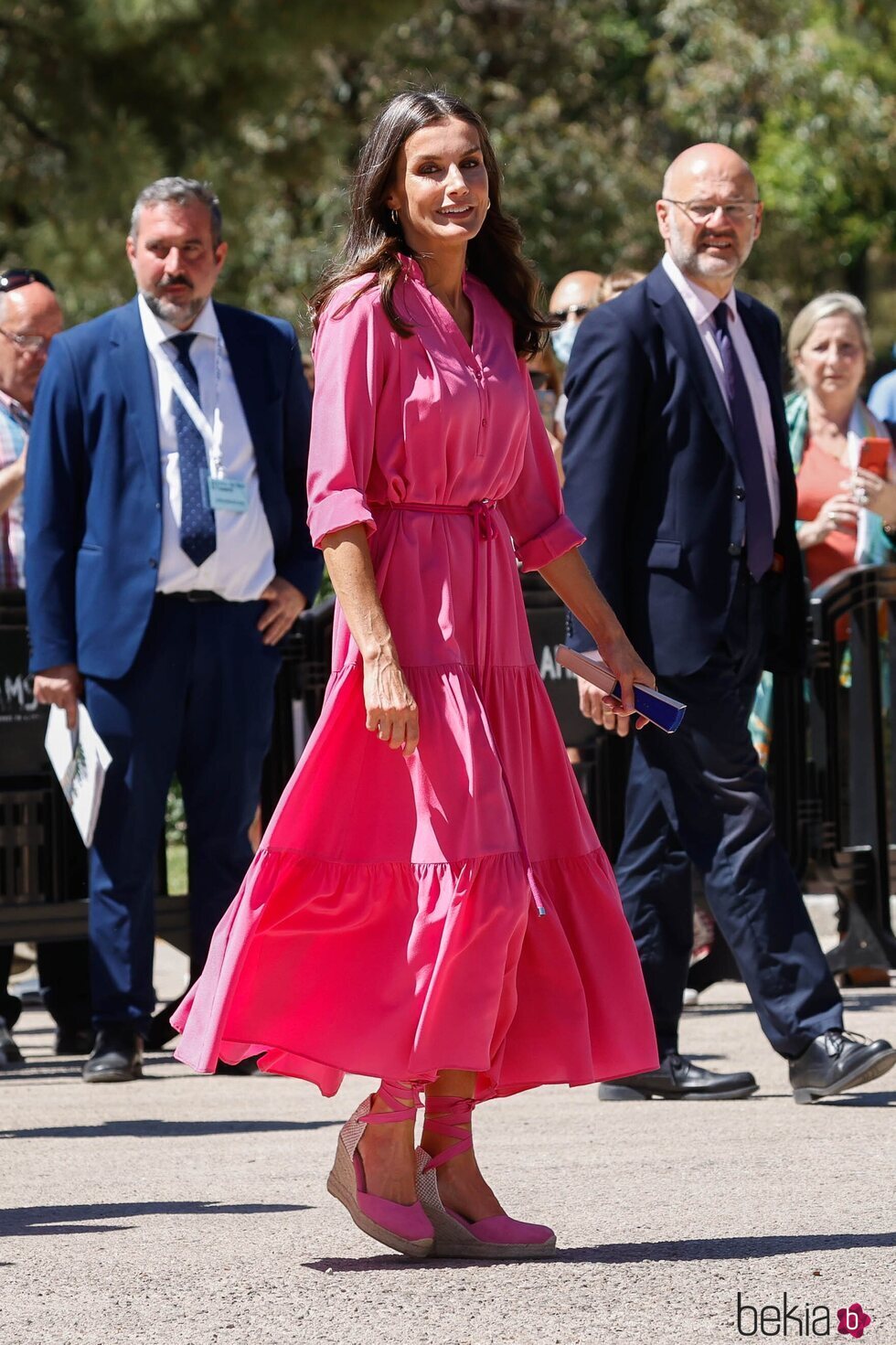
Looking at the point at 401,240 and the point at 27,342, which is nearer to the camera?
the point at 401,240

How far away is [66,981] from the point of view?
795 cm

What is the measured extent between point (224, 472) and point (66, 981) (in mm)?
1802

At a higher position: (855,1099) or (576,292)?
(576,292)

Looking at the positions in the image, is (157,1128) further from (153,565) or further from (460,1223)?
(460,1223)

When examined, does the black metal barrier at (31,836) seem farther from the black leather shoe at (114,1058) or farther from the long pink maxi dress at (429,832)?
the long pink maxi dress at (429,832)

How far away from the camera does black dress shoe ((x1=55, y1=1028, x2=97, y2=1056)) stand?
785 cm

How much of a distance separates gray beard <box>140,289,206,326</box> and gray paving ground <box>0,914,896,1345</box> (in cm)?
223

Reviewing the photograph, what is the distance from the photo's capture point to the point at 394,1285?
4.26m

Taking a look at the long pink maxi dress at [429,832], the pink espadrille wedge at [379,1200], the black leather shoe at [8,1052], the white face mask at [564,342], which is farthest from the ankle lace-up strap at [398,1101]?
the white face mask at [564,342]

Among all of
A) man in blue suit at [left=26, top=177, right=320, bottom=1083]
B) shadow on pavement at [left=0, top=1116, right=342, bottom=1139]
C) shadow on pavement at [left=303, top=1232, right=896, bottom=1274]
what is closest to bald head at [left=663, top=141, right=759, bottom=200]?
man in blue suit at [left=26, top=177, right=320, bottom=1083]

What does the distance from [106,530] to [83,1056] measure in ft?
5.67

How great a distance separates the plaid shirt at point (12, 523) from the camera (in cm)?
817

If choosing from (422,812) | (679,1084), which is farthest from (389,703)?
(679,1084)

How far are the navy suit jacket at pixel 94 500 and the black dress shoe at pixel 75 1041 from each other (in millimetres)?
1331
